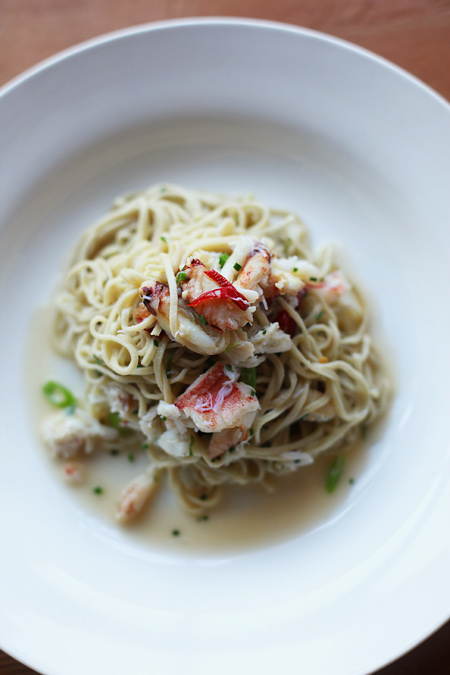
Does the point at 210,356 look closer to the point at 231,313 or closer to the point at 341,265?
the point at 231,313

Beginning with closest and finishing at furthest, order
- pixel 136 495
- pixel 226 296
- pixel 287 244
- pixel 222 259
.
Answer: pixel 226 296
pixel 222 259
pixel 136 495
pixel 287 244

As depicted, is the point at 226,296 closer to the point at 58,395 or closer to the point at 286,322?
the point at 286,322

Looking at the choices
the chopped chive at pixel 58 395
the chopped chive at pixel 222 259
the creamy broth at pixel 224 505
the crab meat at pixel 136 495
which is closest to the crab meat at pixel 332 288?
the chopped chive at pixel 222 259

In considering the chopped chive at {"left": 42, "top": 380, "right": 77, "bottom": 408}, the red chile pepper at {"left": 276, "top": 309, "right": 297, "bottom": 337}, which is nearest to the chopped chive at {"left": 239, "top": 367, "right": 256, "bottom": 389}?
the red chile pepper at {"left": 276, "top": 309, "right": 297, "bottom": 337}

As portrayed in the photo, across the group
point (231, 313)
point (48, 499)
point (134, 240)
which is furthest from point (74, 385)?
point (231, 313)

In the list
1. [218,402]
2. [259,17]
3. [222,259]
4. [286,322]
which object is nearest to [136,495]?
[218,402]

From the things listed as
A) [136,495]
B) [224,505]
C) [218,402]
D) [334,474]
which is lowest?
[136,495]

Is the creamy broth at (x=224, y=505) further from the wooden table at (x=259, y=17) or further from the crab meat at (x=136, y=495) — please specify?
the wooden table at (x=259, y=17)

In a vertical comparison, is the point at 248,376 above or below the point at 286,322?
below
